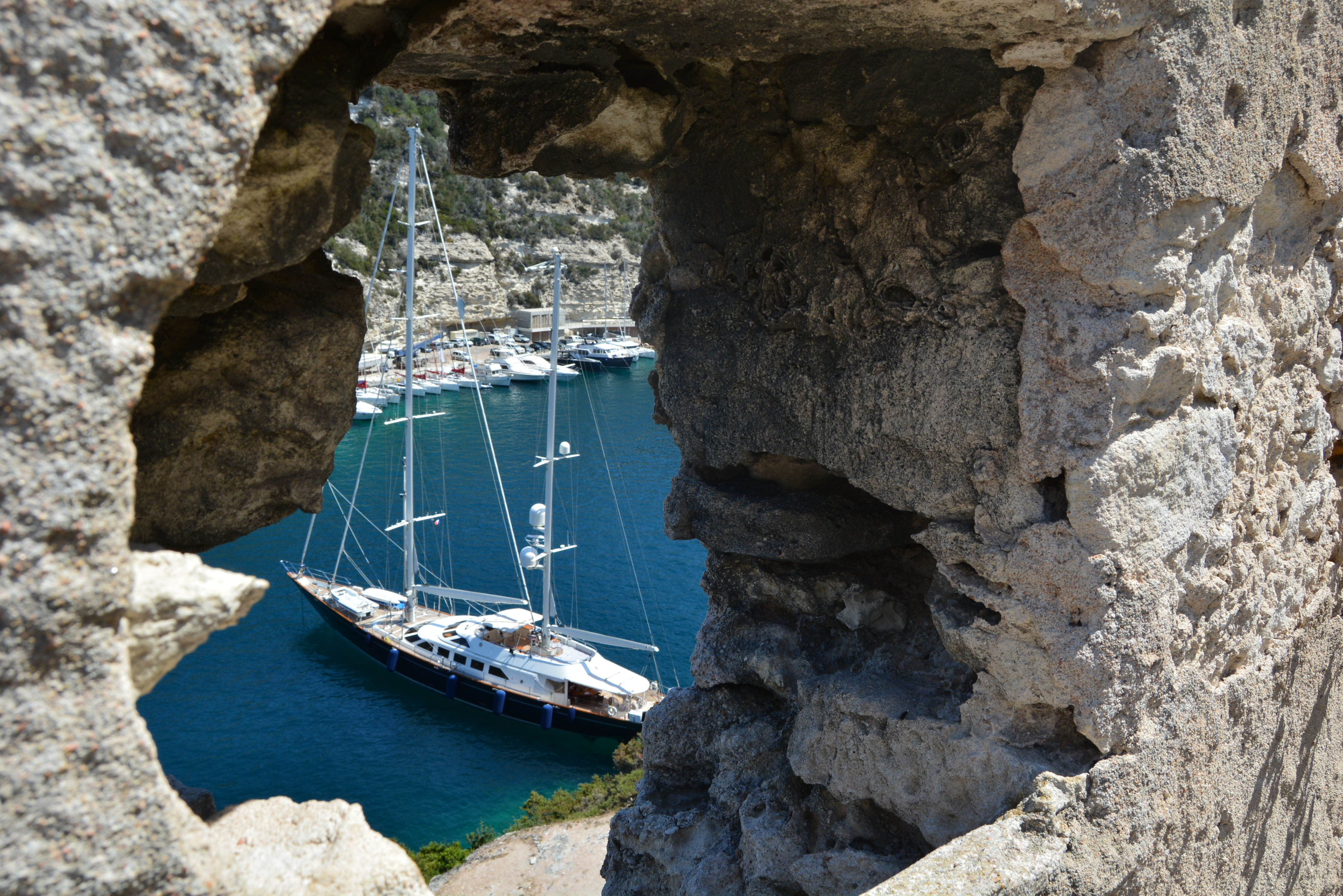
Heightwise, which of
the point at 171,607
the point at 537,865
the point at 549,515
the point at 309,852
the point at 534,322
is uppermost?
the point at 171,607

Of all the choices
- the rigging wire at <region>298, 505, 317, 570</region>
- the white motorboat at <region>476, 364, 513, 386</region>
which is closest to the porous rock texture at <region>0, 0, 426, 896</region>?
the rigging wire at <region>298, 505, 317, 570</region>

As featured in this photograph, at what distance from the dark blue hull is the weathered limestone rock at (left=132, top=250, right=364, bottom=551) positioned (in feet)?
46.1

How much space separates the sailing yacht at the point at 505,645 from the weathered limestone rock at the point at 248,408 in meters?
11.7

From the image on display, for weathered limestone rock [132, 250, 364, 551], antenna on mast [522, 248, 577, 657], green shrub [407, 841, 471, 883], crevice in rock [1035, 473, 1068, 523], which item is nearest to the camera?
weathered limestone rock [132, 250, 364, 551]

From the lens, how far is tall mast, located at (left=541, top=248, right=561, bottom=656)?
14.3 metres

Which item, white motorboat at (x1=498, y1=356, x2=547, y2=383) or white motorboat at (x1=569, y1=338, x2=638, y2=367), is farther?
white motorboat at (x1=569, y1=338, x2=638, y2=367)

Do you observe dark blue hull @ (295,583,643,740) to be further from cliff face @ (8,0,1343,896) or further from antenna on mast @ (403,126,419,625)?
cliff face @ (8,0,1343,896)

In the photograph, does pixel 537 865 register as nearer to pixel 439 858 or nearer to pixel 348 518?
pixel 439 858

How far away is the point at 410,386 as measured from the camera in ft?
52.1

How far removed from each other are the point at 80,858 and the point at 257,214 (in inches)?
58.8

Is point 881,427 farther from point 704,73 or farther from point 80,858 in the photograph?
point 80,858

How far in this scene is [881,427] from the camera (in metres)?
3.82

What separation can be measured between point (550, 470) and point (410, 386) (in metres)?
2.50

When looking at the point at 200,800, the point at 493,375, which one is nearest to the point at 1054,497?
the point at 200,800
